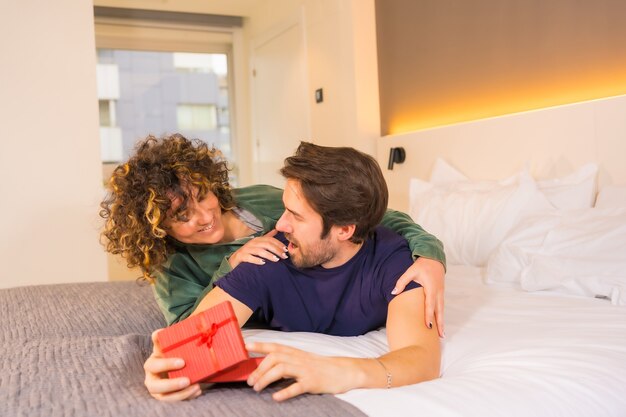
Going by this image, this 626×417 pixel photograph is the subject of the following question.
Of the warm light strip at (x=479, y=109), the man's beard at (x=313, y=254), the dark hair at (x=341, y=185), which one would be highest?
the warm light strip at (x=479, y=109)

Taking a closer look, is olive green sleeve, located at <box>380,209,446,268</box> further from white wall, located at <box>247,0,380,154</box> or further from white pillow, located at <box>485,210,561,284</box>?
white wall, located at <box>247,0,380,154</box>

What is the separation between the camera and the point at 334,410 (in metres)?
1.01

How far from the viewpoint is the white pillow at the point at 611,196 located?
218 centimetres

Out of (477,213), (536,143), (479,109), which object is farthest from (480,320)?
(479,109)

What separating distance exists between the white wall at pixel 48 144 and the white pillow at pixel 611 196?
266 cm

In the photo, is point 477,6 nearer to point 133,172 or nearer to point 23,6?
point 133,172

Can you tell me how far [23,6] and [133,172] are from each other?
7.82ft

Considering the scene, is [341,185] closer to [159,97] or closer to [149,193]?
[149,193]

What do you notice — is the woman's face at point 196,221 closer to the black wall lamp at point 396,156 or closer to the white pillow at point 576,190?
the white pillow at point 576,190

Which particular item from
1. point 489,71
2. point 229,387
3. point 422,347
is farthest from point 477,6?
point 229,387

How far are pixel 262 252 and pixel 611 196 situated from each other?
1.35 m

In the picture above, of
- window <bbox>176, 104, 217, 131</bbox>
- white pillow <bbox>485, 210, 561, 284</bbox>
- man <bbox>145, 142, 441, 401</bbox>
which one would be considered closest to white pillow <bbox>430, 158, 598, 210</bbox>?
white pillow <bbox>485, 210, 561, 284</bbox>

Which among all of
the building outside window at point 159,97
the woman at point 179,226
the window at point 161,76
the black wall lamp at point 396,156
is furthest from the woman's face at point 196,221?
the building outside window at point 159,97

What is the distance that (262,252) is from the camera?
4.99ft
